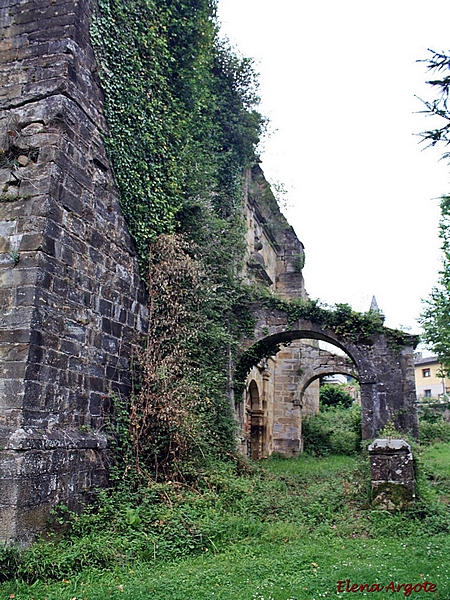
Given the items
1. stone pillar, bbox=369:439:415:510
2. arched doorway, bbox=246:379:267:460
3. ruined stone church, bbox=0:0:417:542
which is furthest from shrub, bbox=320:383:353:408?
ruined stone church, bbox=0:0:417:542

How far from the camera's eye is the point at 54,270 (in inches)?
250

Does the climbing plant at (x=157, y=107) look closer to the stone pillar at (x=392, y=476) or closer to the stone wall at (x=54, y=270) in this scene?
the stone wall at (x=54, y=270)

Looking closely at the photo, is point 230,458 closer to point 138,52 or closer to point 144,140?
point 144,140

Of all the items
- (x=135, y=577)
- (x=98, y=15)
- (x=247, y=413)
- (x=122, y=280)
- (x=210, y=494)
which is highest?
(x=98, y=15)

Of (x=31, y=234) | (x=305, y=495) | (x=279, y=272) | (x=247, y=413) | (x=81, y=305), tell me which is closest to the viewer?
(x=31, y=234)

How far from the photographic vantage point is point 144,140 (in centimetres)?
862

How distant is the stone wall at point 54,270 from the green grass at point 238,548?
577mm

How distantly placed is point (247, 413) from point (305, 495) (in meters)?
7.58

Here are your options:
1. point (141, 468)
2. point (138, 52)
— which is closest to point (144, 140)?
point (138, 52)

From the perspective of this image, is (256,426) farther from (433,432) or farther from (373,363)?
(433,432)
